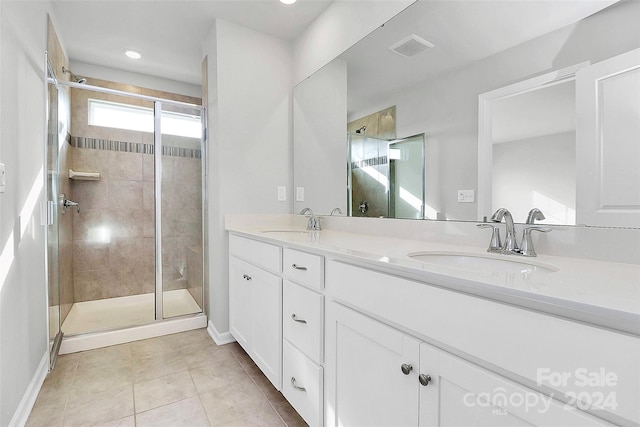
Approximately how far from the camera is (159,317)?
2.48 metres

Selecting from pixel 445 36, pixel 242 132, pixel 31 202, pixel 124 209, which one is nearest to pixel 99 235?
pixel 124 209

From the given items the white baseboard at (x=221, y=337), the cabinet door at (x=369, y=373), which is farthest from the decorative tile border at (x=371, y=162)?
the white baseboard at (x=221, y=337)

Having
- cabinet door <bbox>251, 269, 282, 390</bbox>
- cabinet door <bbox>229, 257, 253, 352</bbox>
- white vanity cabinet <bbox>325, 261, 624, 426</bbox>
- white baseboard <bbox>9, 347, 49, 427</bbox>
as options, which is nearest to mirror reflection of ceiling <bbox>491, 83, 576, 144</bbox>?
white vanity cabinet <bbox>325, 261, 624, 426</bbox>

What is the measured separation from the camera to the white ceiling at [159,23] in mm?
2059

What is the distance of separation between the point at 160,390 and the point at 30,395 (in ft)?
1.93

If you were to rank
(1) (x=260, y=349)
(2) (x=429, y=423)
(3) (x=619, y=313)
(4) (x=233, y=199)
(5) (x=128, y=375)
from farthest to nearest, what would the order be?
(4) (x=233, y=199) < (5) (x=128, y=375) < (1) (x=260, y=349) < (2) (x=429, y=423) < (3) (x=619, y=313)

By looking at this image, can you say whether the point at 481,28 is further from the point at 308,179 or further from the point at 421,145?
the point at 308,179

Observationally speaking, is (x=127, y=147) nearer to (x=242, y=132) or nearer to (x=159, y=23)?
(x=159, y=23)

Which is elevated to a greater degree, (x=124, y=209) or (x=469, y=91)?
(x=469, y=91)

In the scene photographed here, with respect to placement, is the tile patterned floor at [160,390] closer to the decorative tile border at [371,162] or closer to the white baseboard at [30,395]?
the white baseboard at [30,395]

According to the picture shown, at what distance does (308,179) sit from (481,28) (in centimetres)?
142

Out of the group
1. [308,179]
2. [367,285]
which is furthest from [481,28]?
[308,179]

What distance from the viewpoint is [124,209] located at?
10.2ft

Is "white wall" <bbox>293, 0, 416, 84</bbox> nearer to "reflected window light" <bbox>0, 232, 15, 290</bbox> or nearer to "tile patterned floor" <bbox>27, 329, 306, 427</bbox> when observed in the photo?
"reflected window light" <bbox>0, 232, 15, 290</bbox>
